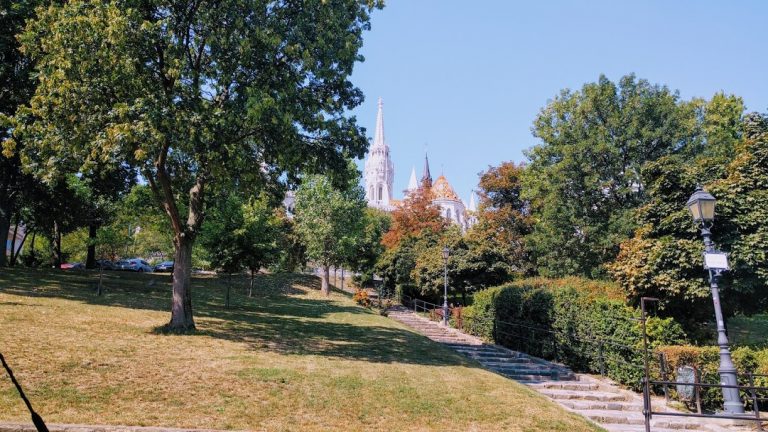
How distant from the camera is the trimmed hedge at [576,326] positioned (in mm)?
13336

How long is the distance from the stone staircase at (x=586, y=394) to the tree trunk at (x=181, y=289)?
8848 mm

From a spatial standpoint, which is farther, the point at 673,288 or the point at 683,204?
the point at 683,204

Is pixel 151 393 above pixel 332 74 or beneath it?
beneath

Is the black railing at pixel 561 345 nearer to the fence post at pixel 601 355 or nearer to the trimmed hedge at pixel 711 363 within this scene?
the fence post at pixel 601 355

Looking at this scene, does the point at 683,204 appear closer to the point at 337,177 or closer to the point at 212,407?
the point at 337,177

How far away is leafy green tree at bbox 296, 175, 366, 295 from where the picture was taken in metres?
36.3

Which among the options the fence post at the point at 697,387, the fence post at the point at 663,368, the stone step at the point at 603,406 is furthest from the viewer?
the fence post at the point at 663,368

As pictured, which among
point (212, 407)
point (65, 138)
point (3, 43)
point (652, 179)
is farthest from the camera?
point (3, 43)

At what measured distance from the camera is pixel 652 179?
15.4 m

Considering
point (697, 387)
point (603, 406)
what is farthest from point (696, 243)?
point (603, 406)

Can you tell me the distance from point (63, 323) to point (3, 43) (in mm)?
11247

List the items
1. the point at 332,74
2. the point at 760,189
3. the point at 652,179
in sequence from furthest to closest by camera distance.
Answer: the point at 652,179, the point at 760,189, the point at 332,74

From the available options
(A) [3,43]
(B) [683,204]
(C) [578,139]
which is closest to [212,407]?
(B) [683,204]

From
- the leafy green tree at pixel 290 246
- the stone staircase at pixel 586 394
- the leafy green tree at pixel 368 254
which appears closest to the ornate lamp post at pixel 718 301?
the stone staircase at pixel 586 394
